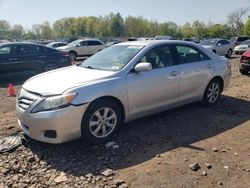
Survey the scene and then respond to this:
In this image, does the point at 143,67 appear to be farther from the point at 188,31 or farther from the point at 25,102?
the point at 188,31

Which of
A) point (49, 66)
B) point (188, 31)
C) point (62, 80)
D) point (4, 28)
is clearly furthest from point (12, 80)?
point (4, 28)

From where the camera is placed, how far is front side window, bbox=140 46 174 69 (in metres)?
5.62

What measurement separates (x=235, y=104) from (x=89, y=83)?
13.1 feet

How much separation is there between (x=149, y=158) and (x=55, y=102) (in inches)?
60.5

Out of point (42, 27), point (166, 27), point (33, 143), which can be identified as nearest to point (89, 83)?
point (33, 143)

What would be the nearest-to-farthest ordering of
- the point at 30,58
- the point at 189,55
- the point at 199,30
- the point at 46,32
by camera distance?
the point at 189,55 < the point at 30,58 < the point at 199,30 < the point at 46,32

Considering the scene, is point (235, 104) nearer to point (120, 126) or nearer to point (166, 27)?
point (120, 126)

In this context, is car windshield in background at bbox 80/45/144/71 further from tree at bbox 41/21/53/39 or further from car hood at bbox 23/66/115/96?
tree at bbox 41/21/53/39

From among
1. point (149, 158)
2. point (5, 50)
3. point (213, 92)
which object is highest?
point (5, 50)

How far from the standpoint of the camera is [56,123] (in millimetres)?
4363

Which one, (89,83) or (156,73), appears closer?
(89,83)

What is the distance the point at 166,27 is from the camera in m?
101

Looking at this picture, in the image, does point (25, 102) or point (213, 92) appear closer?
point (25, 102)

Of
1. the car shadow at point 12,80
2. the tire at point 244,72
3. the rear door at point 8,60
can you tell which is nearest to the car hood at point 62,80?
the car shadow at point 12,80
